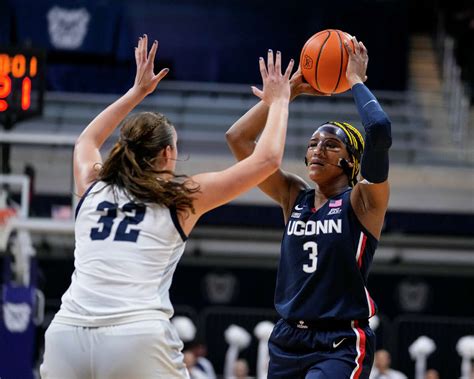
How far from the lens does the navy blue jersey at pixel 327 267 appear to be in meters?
4.70

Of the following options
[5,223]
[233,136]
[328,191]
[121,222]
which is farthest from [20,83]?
[121,222]

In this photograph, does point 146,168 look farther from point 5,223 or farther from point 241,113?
point 241,113

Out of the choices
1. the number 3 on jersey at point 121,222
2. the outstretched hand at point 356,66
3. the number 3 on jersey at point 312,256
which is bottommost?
the number 3 on jersey at point 312,256

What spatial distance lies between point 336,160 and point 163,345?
6.23 ft

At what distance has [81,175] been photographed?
393 centimetres

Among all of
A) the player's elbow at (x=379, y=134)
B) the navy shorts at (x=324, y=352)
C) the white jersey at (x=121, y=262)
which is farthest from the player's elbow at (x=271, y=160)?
the navy shorts at (x=324, y=352)

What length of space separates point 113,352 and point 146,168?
2.33ft

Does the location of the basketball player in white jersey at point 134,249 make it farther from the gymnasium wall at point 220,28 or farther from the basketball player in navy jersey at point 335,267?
the gymnasium wall at point 220,28

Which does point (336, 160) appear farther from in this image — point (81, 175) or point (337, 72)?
point (81, 175)

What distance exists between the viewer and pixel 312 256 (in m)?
4.79

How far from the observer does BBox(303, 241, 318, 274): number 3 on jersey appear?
15.6 ft

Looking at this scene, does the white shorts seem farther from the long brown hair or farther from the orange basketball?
the orange basketball

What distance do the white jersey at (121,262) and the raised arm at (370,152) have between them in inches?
49.8

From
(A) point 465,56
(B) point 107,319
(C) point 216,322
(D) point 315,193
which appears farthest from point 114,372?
(A) point 465,56
